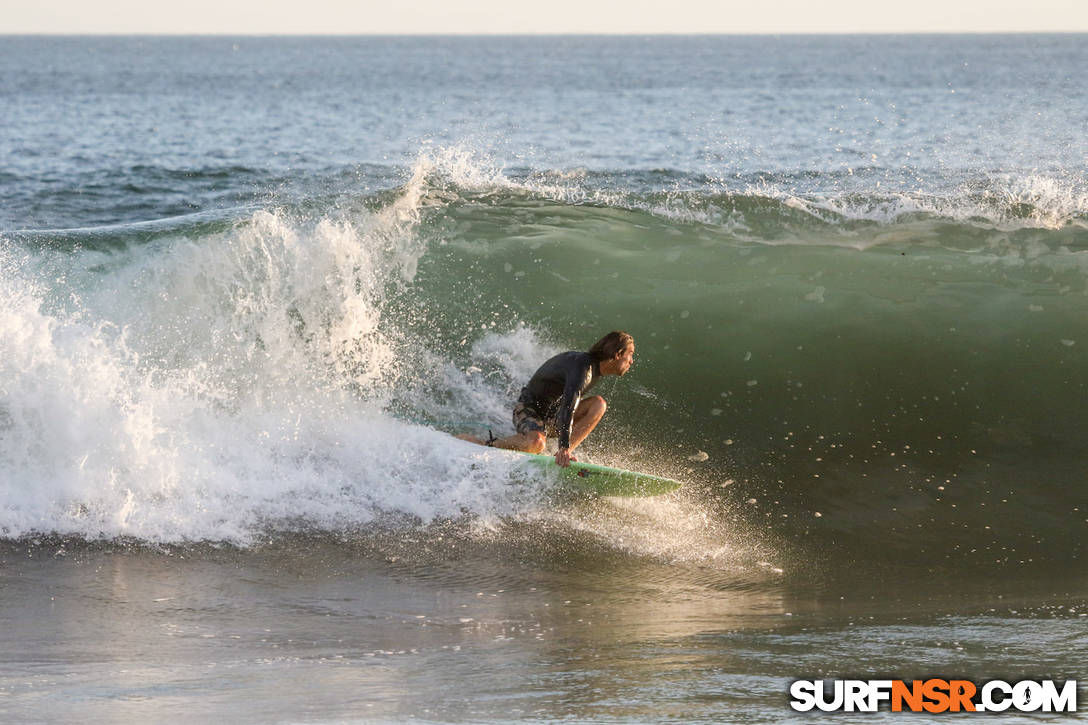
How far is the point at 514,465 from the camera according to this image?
296 inches

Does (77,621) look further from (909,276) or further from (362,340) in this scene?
(909,276)

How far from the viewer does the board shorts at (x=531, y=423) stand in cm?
790

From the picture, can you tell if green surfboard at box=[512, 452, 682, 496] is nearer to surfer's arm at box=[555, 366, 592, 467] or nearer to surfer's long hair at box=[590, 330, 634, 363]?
surfer's arm at box=[555, 366, 592, 467]

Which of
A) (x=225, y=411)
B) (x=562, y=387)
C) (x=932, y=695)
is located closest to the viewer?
(x=932, y=695)

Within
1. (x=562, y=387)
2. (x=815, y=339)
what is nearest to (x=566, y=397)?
(x=562, y=387)

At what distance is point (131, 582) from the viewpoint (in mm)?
6367

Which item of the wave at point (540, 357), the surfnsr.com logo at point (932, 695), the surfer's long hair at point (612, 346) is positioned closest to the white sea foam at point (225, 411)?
the wave at point (540, 357)

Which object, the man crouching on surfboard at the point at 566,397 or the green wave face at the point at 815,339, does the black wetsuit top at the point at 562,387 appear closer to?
the man crouching on surfboard at the point at 566,397

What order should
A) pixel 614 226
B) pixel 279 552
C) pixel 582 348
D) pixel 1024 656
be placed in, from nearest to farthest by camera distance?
pixel 1024 656 → pixel 279 552 → pixel 582 348 → pixel 614 226

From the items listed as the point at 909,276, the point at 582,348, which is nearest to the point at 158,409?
the point at 582,348

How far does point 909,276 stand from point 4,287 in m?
8.20

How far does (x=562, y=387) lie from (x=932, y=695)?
146 inches

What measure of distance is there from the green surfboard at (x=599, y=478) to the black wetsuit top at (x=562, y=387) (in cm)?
18

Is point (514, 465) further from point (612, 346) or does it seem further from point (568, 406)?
point (612, 346)
